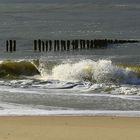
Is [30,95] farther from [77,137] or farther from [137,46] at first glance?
[137,46]

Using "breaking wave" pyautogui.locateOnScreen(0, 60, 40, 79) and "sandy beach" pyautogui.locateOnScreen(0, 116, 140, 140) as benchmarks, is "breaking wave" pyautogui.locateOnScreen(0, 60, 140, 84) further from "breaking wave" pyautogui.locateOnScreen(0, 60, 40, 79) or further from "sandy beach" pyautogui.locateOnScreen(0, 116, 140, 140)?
"sandy beach" pyautogui.locateOnScreen(0, 116, 140, 140)

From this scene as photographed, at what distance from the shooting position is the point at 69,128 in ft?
47.2

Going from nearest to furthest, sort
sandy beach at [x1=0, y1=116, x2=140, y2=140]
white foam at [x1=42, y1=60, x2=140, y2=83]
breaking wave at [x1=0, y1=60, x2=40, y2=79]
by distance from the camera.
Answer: sandy beach at [x1=0, y1=116, x2=140, y2=140]
white foam at [x1=42, y1=60, x2=140, y2=83]
breaking wave at [x1=0, y1=60, x2=40, y2=79]

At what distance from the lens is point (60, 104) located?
18.7 m

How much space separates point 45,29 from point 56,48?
23.4 m

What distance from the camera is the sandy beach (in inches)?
519

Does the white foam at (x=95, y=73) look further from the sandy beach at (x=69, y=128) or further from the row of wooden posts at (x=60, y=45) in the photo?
the row of wooden posts at (x=60, y=45)

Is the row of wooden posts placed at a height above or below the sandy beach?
below

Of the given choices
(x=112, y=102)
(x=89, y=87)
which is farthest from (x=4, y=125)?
(x=89, y=87)

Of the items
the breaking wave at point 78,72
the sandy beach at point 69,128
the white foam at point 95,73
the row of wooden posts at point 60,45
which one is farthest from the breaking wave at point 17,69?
the row of wooden posts at point 60,45

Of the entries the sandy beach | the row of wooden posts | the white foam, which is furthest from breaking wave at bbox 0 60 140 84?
the row of wooden posts

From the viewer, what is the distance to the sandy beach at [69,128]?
1318 cm

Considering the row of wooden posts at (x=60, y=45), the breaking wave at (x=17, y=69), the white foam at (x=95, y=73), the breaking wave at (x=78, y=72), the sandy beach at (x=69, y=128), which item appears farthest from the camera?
the row of wooden posts at (x=60, y=45)

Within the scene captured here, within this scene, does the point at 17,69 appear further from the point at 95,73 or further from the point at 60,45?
the point at 60,45
